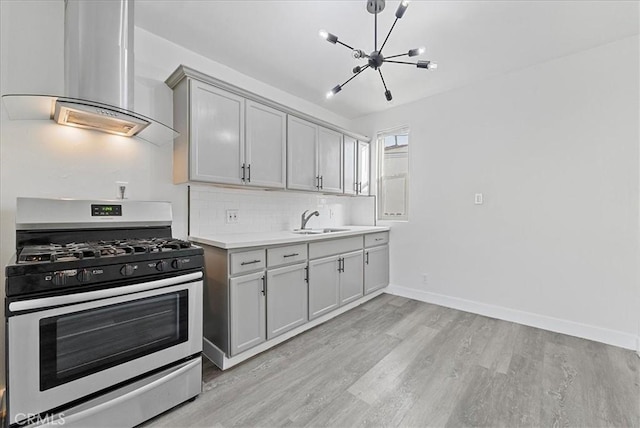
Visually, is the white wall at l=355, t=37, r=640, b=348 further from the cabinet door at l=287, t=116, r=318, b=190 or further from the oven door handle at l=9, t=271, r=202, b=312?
the oven door handle at l=9, t=271, r=202, b=312

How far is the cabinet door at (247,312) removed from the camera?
199 cm

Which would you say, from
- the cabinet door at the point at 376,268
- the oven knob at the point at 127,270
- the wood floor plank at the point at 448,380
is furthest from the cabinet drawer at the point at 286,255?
the wood floor plank at the point at 448,380

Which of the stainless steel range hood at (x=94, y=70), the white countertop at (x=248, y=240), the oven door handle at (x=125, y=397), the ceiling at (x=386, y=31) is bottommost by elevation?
the oven door handle at (x=125, y=397)

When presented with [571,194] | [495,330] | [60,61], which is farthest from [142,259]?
[571,194]

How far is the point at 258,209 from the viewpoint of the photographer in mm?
2943

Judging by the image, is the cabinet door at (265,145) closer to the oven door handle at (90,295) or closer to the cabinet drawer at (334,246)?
the cabinet drawer at (334,246)

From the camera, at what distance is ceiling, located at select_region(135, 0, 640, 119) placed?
1.93 m

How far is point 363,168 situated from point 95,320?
11.3 ft

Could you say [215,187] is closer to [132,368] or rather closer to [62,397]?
[132,368]

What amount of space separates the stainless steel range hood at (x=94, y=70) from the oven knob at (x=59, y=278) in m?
0.98

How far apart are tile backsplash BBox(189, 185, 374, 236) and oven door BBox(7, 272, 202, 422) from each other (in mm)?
917

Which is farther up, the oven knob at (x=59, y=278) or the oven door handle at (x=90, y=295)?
the oven knob at (x=59, y=278)

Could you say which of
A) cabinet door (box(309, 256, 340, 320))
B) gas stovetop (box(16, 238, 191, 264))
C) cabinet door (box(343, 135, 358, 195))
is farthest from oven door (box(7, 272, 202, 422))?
cabinet door (box(343, 135, 358, 195))

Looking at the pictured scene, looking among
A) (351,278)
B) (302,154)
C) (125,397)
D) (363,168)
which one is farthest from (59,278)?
(363,168)
